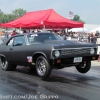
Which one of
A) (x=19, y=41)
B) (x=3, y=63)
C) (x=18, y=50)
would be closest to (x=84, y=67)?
(x=18, y=50)

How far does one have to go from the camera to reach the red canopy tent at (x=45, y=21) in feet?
56.4

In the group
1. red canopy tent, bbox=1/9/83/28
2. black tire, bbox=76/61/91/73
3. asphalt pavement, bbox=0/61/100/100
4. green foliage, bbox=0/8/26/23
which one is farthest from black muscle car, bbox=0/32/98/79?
green foliage, bbox=0/8/26/23

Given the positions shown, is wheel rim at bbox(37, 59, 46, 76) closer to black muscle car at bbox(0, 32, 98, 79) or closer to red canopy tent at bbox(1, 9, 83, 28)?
black muscle car at bbox(0, 32, 98, 79)

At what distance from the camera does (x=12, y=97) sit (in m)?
5.59

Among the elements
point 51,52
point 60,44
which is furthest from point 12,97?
point 60,44

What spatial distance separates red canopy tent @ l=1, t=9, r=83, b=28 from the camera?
56.4 ft

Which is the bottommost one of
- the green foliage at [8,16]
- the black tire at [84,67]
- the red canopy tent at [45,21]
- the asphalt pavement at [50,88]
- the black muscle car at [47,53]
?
the asphalt pavement at [50,88]

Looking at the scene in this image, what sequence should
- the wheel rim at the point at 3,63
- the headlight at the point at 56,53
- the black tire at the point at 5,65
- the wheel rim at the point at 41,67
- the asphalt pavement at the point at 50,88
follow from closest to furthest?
the asphalt pavement at the point at 50,88 < the headlight at the point at 56,53 < the wheel rim at the point at 41,67 < the black tire at the point at 5,65 < the wheel rim at the point at 3,63

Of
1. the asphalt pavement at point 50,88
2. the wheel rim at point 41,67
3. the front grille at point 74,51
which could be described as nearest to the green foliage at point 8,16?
the wheel rim at point 41,67

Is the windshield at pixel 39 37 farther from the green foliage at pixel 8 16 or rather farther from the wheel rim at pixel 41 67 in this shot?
the green foliage at pixel 8 16

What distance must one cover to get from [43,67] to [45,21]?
9373 millimetres

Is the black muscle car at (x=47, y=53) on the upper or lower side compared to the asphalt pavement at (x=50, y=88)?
upper

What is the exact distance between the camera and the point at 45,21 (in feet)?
55.3

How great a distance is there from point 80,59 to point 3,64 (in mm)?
3705
